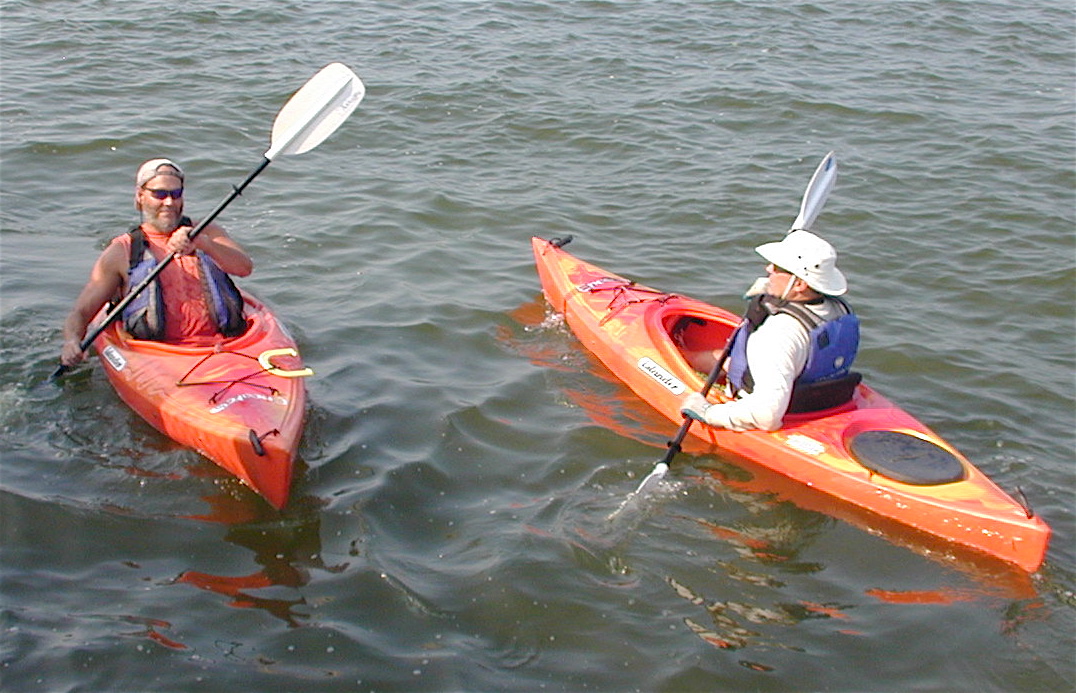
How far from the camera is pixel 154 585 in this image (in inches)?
164

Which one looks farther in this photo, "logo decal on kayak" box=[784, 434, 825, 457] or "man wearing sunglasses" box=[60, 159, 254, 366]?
"man wearing sunglasses" box=[60, 159, 254, 366]

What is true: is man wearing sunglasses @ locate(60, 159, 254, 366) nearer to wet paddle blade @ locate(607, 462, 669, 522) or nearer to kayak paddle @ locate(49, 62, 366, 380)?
kayak paddle @ locate(49, 62, 366, 380)

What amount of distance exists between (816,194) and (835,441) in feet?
5.58

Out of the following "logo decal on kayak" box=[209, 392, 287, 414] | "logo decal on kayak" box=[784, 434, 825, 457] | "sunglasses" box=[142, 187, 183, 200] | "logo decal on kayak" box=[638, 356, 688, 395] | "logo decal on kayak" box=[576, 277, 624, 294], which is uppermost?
"sunglasses" box=[142, 187, 183, 200]

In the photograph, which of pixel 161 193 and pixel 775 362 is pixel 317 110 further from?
pixel 775 362

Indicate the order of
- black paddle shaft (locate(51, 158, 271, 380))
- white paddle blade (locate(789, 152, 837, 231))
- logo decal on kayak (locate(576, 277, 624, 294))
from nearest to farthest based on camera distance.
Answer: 1. black paddle shaft (locate(51, 158, 271, 380))
2. white paddle blade (locate(789, 152, 837, 231))
3. logo decal on kayak (locate(576, 277, 624, 294))

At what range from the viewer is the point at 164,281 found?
209 inches

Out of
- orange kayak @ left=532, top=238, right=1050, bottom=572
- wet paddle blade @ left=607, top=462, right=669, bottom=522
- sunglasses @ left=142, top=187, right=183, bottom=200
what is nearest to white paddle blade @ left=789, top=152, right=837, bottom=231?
orange kayak @ left=532, top=238, right=1050, bottom=572

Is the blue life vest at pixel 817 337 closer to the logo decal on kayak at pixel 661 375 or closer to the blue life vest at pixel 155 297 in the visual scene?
the logo decal on kayak at pixel 661 375

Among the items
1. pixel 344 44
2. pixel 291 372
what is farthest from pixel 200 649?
pixel 344 44

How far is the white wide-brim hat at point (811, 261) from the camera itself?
4.81 m

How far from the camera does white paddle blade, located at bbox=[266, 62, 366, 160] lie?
18.4ft

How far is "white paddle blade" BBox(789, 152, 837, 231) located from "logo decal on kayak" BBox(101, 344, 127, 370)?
3.49 metres

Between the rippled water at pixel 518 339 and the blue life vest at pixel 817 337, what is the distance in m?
0.55
